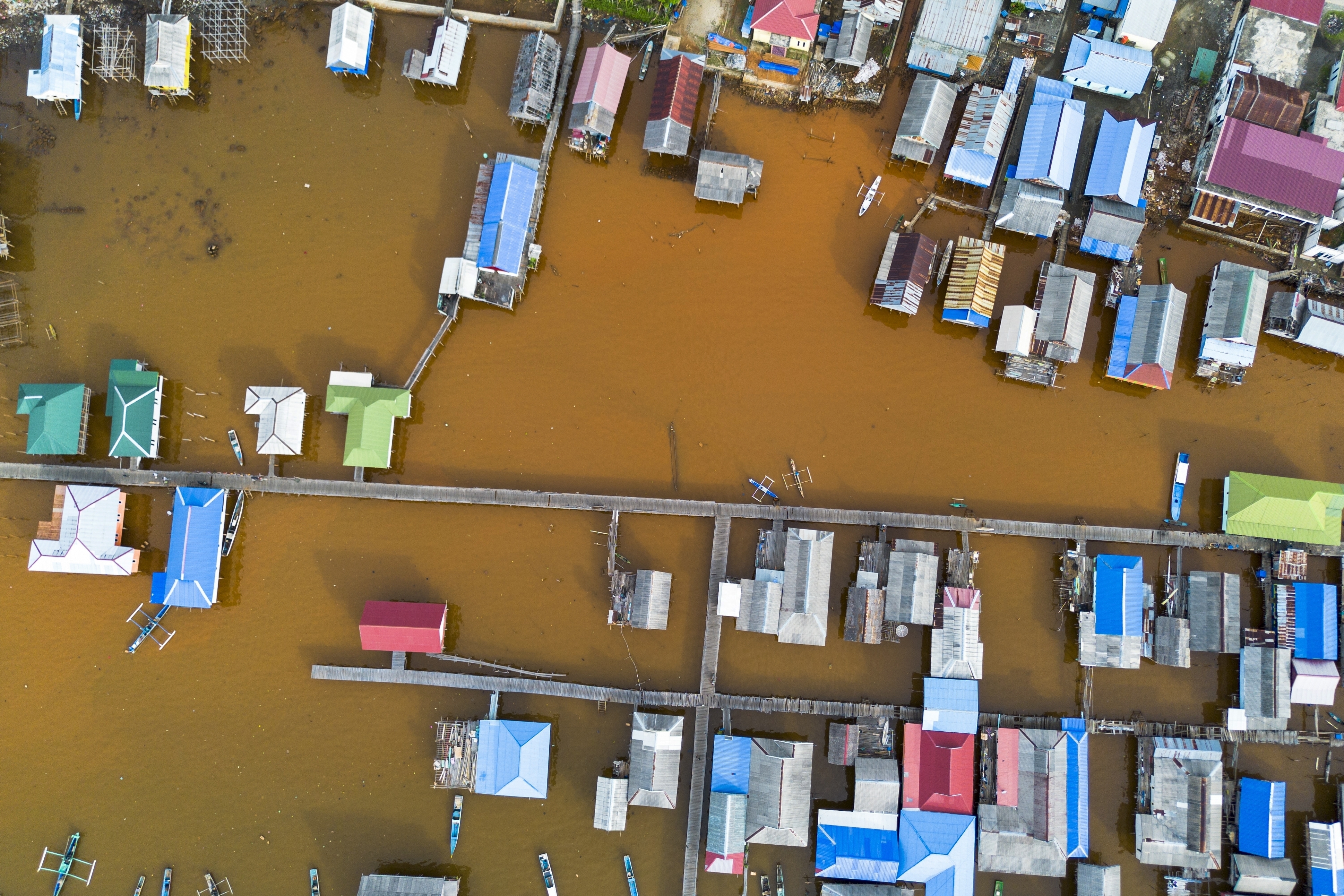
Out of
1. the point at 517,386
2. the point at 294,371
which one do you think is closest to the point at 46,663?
the point at 294,371

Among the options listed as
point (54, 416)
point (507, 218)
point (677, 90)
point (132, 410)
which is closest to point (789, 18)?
point (677, 90)

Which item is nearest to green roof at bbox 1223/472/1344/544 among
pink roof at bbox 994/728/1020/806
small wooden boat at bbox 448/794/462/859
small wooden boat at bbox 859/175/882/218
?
pink roof at bbox 994/728/1020/806

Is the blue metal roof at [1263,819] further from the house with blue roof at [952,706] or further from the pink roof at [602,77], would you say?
the pink roof at [602,77]

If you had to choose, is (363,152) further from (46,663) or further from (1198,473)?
(1198,473)

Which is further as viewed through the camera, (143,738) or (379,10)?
(379,10)

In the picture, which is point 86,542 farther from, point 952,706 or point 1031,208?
point 1031,208

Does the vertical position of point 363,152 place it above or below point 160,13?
below
